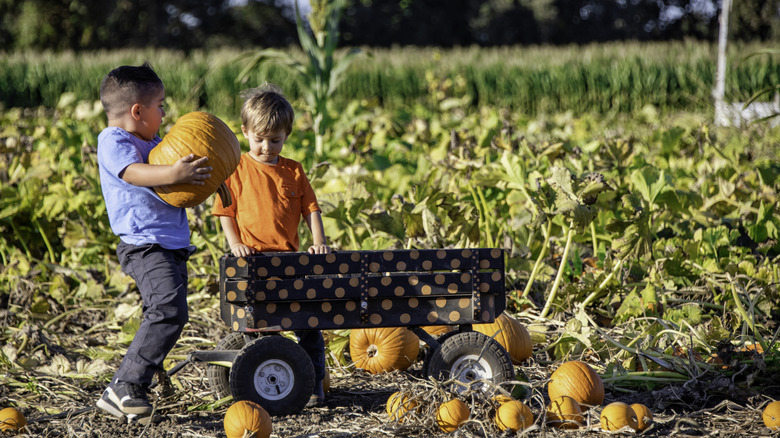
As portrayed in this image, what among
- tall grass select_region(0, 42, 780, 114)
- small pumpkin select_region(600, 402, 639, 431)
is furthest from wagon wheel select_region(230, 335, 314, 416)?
tall grass select_region(0, 42, 780, 114)

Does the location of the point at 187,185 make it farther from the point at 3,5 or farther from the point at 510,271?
the point at 3,5

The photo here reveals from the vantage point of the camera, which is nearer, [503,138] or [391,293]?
[391,293]

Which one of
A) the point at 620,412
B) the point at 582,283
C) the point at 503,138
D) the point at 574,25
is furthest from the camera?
the point at 574,25

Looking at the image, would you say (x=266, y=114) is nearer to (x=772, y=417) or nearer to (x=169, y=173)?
(x=169, y=173)

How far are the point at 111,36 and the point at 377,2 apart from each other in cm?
1491

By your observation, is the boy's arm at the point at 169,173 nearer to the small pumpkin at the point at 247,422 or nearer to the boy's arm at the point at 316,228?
the boy's arm at the point at 316,228

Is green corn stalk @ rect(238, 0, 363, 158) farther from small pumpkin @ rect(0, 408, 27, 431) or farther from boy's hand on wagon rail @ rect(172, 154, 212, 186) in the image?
small pumpkin @ rect(0, 408, 27, 431)

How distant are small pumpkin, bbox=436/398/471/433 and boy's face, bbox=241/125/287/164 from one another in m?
1.03

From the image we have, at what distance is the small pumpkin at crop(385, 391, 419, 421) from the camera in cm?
207

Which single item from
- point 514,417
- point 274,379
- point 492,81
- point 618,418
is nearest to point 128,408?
point 274,379

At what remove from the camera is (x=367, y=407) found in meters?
2.34

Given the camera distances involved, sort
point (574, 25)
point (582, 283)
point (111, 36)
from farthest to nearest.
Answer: point (574, 25), point (111, 36), point (582, 283)

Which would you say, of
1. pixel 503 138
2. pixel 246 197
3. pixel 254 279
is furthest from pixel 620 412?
pixel 503 138

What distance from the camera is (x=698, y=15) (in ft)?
141
